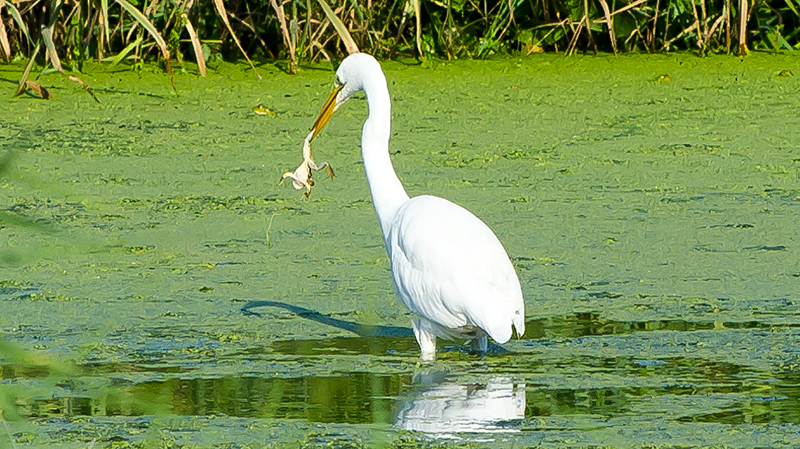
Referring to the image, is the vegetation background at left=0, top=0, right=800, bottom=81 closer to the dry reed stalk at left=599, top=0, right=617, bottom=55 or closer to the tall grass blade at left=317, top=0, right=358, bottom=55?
the dry reed stalk at left=599, top=0, right=617, bottom=55

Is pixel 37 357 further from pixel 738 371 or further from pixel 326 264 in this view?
pixel 326 264

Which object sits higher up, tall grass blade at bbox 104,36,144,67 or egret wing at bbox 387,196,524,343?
tall grass blade at bbox 104,36,144,67

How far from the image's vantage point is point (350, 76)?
3.31m

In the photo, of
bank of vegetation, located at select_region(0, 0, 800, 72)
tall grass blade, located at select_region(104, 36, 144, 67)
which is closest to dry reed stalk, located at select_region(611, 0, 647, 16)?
bank of vegetation, located at select_region(0, 0, 800, 72)

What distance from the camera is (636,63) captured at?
5.72m

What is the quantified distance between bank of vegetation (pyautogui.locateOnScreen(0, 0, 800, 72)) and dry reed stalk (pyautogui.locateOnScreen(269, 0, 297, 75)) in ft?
0.04

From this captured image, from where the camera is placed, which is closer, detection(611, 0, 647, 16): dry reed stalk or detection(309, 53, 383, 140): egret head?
detection(309, 53, 383, 140): egret head

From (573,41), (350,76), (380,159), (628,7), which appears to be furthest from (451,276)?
(573,41)

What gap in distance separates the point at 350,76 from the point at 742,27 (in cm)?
286

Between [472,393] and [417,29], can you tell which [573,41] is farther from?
[472,393]

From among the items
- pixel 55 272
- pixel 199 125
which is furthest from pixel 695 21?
pixel 55 272

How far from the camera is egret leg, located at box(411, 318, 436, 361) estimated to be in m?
2.64

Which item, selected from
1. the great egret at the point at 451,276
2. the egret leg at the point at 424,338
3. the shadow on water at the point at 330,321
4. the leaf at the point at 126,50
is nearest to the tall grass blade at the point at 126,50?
the leaf at the point at 126,50

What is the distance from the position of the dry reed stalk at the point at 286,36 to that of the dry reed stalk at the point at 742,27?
77.2 inches
